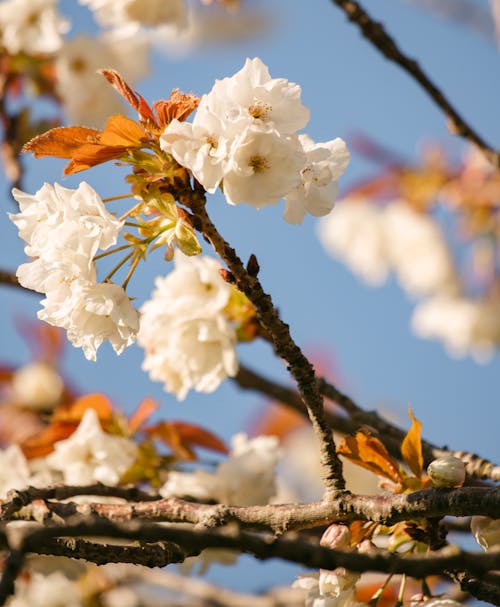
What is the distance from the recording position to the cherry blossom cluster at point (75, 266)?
0.98 m

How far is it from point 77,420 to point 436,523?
2.74ft

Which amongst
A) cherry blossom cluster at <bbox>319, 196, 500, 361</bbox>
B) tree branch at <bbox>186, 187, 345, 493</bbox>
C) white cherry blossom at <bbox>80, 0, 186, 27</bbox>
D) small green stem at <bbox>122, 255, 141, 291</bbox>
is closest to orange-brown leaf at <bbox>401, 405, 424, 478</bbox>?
tree branch at <bbox>186, 187, 345, 493</bbox>

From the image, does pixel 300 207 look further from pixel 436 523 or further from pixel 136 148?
pixel 436 523

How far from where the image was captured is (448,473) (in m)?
1.01

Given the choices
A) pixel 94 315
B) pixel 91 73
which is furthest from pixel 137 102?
pixel 91 73

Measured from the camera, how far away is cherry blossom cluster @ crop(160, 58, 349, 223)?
0.93 metres

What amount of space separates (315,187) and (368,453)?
38cm

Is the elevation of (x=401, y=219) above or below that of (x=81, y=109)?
→ above

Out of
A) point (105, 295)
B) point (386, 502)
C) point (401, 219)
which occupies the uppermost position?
point (401, 219)

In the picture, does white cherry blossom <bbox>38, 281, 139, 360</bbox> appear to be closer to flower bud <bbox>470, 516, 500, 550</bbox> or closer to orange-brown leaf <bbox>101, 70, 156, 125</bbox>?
orange-brown leaf <bbox>101, 70, 156, 125</bbox>

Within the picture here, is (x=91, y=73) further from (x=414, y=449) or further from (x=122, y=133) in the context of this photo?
(x=414, y=449)

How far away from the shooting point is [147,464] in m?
1.63

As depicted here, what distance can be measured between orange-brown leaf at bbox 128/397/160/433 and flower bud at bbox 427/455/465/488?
0.78 metres

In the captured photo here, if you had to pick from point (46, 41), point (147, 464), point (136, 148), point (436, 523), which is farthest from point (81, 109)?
point (436, 523)
